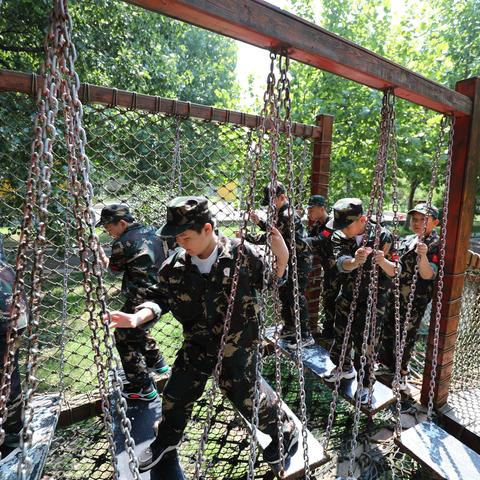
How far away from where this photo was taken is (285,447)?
195cm

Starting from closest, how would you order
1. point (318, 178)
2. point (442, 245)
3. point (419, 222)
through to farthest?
point (442, 245), point (419, 222), point (318, 178)

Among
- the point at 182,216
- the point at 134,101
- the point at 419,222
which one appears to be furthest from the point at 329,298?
the point at 134,101

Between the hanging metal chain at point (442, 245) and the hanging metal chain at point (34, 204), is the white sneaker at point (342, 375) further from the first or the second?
the hanging metal chain at point (34, 204)

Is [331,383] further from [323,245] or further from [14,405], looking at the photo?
[14,405]

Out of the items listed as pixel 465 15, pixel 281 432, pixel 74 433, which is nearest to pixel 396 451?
pixel 281 432

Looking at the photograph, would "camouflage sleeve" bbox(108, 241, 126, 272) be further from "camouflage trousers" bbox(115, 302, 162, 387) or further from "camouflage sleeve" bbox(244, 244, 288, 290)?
"camouflage sleeve" bbox(244, 244, 288, 290)

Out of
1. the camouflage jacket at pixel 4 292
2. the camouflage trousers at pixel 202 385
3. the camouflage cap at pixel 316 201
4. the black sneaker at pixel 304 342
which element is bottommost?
the black sneaker at pixel 304 342

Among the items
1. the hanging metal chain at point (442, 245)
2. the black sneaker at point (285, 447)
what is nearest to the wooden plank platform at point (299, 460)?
the black sneaker at point (285, 447)

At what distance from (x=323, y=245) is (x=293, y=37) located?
7.48ft

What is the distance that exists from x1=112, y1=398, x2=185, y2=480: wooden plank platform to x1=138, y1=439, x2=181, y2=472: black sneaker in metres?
0.05

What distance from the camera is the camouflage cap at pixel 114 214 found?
98.3 inches

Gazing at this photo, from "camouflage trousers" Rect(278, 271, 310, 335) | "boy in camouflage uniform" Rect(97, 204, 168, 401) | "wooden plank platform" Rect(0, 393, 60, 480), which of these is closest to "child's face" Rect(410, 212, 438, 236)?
"camouflage trousers" Rect(278, 271, 310, 335)

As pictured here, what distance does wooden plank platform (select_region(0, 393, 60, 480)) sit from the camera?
168 cm

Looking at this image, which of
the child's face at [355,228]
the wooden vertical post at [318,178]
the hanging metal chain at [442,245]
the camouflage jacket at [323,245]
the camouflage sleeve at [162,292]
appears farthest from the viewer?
the wooden vertical post at [318,178]
